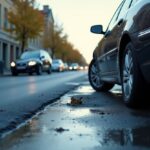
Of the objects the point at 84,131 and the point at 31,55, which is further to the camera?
the point at 31,55

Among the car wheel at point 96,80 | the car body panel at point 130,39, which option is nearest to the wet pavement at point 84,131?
the car body panel at point 130,39

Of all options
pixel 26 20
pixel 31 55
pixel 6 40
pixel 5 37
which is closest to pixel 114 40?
pixel 31 55

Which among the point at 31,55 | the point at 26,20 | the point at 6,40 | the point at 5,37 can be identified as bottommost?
the point at 31,55

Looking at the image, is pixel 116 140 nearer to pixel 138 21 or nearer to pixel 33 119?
pixel 33 119

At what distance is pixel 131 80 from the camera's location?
6.25m

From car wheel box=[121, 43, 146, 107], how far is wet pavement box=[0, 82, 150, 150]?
0.16 meters

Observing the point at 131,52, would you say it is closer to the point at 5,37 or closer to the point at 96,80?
the point at 96,80

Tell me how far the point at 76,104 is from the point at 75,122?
2.04 m

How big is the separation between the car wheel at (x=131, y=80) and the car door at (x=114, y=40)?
0.52 m

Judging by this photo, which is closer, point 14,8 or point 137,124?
point 137,124

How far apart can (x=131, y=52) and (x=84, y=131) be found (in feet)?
6.20

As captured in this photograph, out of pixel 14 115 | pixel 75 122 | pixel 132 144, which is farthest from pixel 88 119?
pixel 132 144

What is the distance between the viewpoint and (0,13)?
45750 mm

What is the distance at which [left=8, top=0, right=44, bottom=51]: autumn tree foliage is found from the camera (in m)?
42.5
